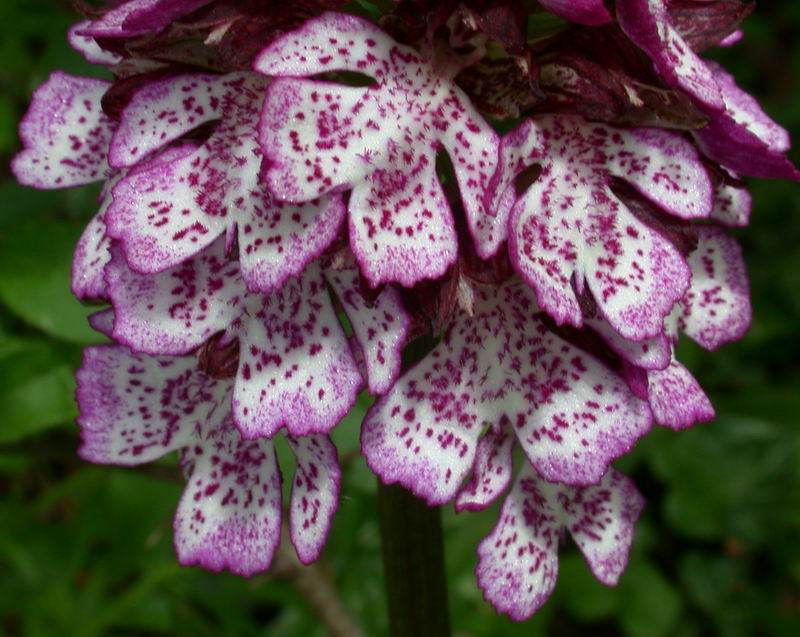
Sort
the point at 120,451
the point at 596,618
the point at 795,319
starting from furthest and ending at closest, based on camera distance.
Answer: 1. the point at 795,319
2. the point at 596,618
3. the point at 120,451

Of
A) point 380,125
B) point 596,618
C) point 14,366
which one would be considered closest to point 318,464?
point 380,125

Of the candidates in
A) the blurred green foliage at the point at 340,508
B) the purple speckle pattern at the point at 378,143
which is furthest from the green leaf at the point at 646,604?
the purple speckle pattern at the point at 378,143

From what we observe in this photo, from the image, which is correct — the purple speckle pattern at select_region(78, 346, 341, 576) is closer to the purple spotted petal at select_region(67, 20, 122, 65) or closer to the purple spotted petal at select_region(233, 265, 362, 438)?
the purple spotted petal at select_region(233, 265, 362, 438)

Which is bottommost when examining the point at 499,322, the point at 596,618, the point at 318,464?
the point at 596,618

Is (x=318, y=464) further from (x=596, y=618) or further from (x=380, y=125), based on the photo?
(x=596, y=618)

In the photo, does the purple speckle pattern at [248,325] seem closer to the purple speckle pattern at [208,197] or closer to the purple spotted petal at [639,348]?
the purple speckle pattern at [208,197]

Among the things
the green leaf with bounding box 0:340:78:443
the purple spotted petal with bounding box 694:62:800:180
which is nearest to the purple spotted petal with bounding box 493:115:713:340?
the purple spotted petal with bounding box 694:62:800:180

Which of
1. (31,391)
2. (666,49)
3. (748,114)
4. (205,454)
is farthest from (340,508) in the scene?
(666,49)
